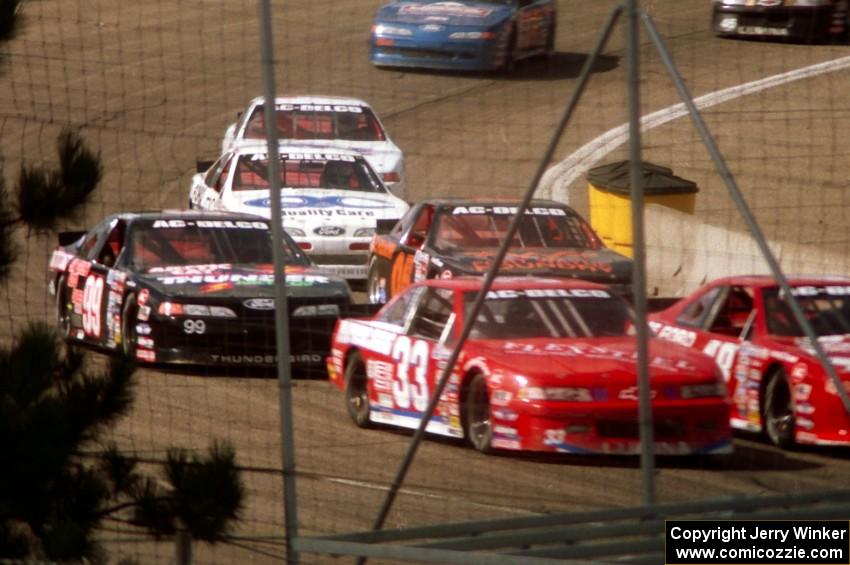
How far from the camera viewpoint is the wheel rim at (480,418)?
29.2 ft

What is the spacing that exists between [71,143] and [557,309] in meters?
4.91

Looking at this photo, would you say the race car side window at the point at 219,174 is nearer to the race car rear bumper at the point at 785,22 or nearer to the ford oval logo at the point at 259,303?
the ford oval logo at the point at 259,303

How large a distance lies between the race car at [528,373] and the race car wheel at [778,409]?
583 millimetres

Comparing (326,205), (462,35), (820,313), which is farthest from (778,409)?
(326,205)

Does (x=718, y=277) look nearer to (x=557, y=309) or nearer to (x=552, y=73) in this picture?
(x=557, y=309)

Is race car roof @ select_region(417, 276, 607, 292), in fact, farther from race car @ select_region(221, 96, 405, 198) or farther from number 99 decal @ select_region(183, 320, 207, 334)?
race car @ select_region(221, 96, 405, 198)

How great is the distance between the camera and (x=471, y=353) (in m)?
9.30

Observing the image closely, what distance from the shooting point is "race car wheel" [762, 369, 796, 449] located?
9406mm

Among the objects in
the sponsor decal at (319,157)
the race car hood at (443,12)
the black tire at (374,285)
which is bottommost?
the black tire at (374,285)

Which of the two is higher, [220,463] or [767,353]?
[220,463]

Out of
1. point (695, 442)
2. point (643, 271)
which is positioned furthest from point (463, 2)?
point (643, 271)

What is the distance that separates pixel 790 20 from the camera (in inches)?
330

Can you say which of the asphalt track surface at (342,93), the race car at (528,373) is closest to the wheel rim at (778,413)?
the asphalt track surface at (342,93)

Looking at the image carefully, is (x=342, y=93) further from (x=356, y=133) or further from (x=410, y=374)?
(x=356, y=133)
